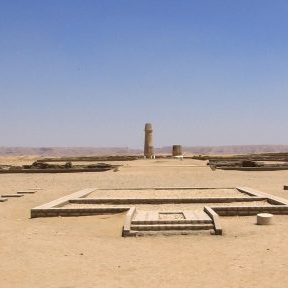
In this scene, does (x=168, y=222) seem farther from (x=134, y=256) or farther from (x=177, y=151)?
(x=177, y=151)

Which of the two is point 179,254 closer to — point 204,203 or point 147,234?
point 147,234

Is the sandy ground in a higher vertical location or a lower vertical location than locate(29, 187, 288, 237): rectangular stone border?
lower

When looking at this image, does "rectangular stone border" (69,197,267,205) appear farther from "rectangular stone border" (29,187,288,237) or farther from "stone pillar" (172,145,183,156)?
"stone pillar" (172,145,183,156)

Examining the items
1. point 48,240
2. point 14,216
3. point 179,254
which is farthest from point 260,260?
point 14,216

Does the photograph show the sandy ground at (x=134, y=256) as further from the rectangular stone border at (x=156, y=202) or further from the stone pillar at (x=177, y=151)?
the stone pillar at (x=177, y=151)

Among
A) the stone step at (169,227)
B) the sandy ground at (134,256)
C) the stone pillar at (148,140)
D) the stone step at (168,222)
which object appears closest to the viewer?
the sandy ground at (134,256)

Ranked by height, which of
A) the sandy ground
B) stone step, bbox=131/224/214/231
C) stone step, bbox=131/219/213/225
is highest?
stone step, bbox=131/219/213/225

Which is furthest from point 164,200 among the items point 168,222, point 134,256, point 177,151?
point 177,151

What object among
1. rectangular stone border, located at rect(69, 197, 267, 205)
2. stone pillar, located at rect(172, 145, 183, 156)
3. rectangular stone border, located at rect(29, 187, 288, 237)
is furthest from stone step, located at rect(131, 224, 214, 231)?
stone pillar, located at rect(172, 145, 183, 156)

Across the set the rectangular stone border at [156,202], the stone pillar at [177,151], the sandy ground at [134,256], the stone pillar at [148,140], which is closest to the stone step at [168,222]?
the rectangular stone border at [156,202]

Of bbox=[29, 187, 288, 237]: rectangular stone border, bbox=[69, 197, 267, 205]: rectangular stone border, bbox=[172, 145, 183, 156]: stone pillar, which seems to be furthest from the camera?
bbox=[172, 145, 183, 156]: stone pillar

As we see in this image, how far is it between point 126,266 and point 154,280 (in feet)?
2.79

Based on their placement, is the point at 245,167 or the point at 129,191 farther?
the point at 245,167

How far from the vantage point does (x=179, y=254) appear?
23.7 feet
